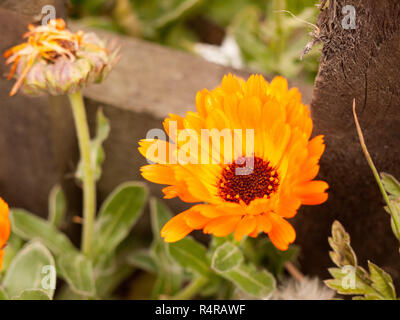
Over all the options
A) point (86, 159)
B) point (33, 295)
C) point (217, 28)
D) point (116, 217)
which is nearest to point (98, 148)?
point (86, 159)

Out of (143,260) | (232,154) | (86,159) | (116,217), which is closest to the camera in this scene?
(232,154)

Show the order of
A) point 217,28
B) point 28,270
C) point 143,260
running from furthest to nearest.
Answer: point 217,28
point 143,260
point 28,270

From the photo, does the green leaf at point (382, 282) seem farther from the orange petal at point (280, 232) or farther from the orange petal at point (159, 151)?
the orange petal at point (159, 151)

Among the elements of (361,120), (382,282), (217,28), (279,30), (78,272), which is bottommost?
(382,282)

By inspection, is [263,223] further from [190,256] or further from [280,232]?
[190,256]
